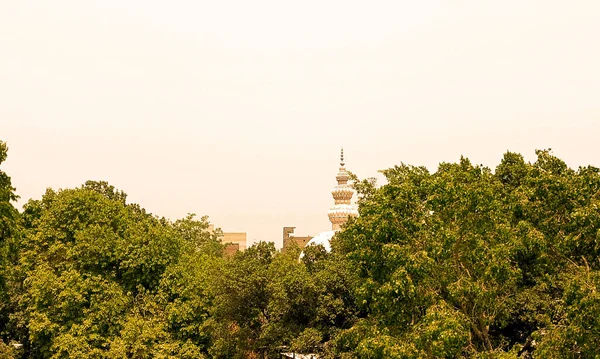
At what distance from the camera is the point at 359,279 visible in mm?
21734

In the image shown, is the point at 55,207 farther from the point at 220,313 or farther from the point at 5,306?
the point at 220,313

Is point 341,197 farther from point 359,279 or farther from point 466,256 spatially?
point 466,256

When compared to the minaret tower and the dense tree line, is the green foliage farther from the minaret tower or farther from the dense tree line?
the minaret tower

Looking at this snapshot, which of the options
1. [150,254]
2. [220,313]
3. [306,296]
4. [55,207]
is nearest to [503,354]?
[306,296]

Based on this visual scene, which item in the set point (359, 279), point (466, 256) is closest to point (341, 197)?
point (359, 279)

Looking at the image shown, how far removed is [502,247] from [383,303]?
11.6 feet

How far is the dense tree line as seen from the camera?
63.7ft

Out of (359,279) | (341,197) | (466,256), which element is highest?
(341,197)

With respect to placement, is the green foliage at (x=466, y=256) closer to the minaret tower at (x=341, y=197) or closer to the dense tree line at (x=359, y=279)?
the dense tree line at (x=359, y=279)

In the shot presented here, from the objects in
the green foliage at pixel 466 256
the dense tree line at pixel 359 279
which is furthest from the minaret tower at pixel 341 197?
the green foliage at pixel 466 256

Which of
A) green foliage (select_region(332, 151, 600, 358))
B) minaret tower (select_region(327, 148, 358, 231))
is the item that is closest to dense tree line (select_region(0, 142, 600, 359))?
green foliage (select_region(332, 151, 600, 358))

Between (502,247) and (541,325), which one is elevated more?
(502,247)

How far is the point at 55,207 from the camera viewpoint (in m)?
35.6

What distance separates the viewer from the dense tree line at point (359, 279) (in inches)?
765
